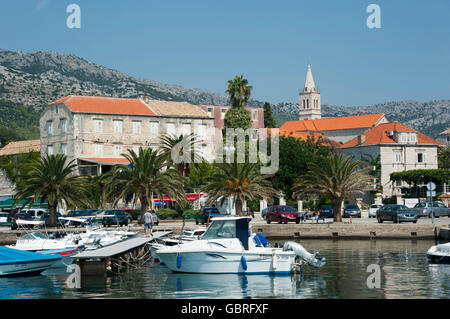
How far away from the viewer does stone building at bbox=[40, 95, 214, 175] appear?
89.2m

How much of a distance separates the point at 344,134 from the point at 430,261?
107 metres

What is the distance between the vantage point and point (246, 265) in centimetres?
2870

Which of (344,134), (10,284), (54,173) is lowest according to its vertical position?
(10,284)

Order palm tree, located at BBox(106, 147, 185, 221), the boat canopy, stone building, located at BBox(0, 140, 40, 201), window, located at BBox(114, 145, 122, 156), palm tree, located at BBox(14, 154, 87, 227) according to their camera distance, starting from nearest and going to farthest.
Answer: the boat canopy, palm tree, located at BBox(106, 147, 185, 221), palm tree, located at BBox(14, 154, 87, 227), window, located at BBox(114, 145, 122, 156), stone building, located at BBox(0, 140, 40, 201)

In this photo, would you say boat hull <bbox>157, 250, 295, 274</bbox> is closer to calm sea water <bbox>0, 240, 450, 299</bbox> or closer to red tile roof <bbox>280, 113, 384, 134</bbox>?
calm sea water <bbox>0, 240, 450, 299</bbox>

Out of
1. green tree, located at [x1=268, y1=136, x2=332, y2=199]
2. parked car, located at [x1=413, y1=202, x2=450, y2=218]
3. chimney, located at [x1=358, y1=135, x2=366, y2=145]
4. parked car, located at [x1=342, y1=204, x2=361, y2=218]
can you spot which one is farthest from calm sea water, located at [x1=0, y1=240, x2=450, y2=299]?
chimney, located at [x1=358, y1=135, x2=366, y2=145]

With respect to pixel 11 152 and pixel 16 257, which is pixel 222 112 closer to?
pixel 11 152

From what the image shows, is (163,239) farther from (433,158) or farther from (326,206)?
(433,158)

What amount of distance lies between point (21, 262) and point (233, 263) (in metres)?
10.1

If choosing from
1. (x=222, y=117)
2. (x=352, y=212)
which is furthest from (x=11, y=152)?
(x=352, y=212)

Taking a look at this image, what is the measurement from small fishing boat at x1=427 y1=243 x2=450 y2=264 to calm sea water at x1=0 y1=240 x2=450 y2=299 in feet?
1.45

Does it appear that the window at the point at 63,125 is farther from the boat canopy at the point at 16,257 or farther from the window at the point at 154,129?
the boat canopy at the point at 16,257

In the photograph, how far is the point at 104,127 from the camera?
91.1 metres
